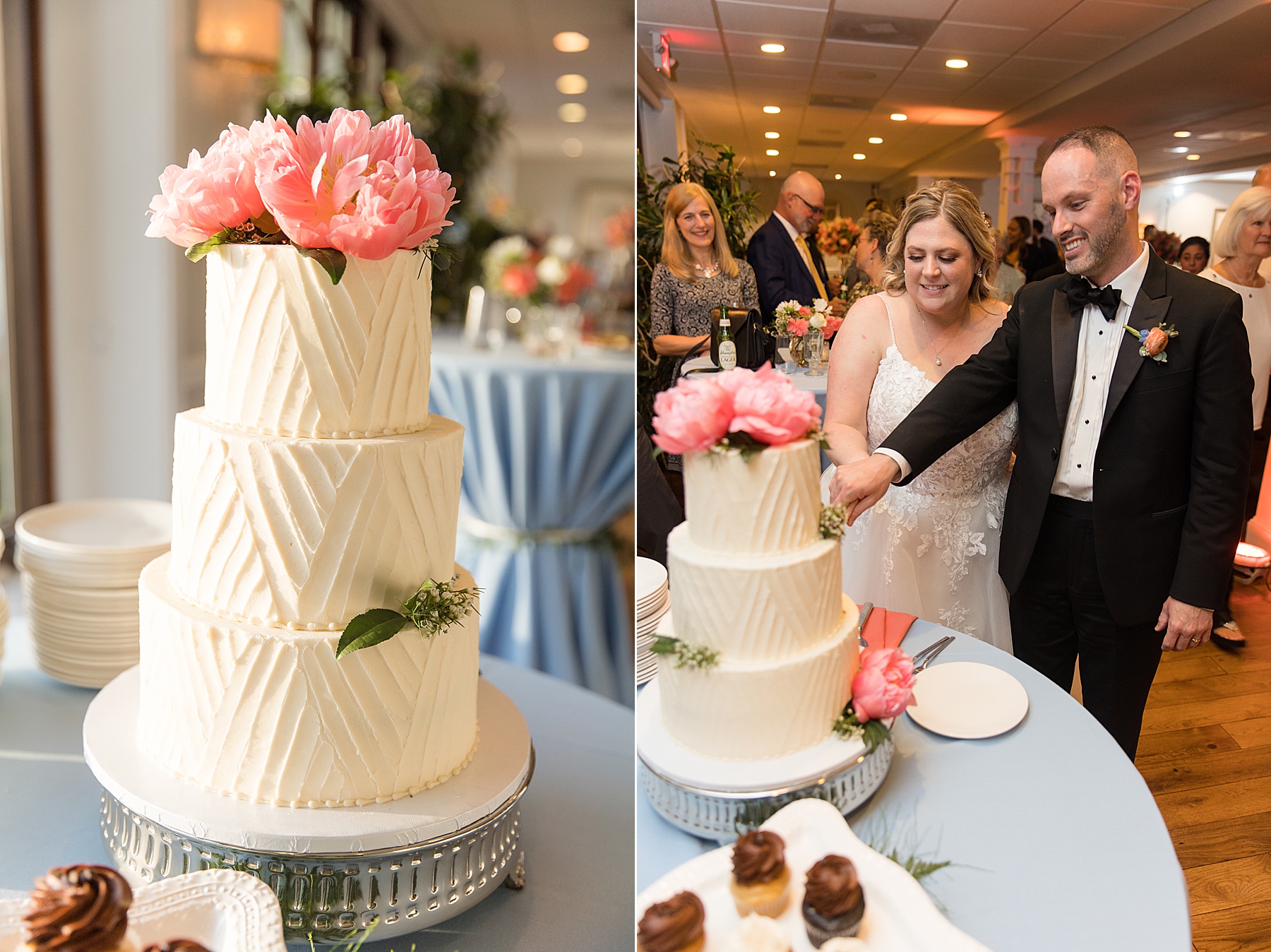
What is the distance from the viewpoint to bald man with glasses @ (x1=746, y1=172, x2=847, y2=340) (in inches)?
37.7

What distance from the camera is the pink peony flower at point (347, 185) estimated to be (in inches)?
38.9

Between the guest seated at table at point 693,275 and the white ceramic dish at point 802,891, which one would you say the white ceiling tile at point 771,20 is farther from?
the white ceramic dish at point 802,891

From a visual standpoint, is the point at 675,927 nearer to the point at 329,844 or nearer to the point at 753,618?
the point at 753,618

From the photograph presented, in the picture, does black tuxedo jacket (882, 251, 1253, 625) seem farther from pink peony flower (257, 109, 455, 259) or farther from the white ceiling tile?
pink peony flower (257, 109, 455, 259)

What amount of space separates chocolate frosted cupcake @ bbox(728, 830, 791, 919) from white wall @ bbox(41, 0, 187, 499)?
3.12 meters

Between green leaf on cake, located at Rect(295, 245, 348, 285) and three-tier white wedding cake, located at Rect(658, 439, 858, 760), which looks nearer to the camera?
three-tier white wedding cake, located at Rect(658, 439, 858, 760)

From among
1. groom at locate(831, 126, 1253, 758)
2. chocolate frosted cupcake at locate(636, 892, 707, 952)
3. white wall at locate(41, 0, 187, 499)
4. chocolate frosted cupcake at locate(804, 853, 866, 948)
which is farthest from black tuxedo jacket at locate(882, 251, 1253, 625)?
white wall at locate(41, 0, 187, 499)

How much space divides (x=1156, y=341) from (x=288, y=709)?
3.14 feet

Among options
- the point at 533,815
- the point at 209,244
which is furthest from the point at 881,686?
the point at 209,244

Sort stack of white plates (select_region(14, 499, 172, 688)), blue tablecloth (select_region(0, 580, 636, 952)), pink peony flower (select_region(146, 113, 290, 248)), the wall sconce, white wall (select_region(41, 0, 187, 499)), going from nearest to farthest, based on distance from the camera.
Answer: pink peony flower (select_region(146, 113, 290, 248))
blue tablecloth (select_region(0, 580, 636, 952))
stack of white plates (select_region(14, 499, 172, 688))
white wall (select_region(41, 0, 187, 499))
the wall sconce

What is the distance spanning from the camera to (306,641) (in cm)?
107

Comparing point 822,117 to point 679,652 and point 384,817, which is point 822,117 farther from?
point 384,817

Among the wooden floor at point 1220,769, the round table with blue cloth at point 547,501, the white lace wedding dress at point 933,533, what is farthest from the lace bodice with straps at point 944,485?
the round table with blue cloth at point 547,501

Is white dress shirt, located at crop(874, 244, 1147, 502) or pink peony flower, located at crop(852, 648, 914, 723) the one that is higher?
white dress shirt, located at crop(874, 244, 1147, 502)
